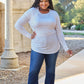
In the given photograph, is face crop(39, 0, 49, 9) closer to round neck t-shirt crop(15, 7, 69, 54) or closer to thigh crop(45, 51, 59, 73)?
round neck t-shirt crop(15, 7, 69, 54)

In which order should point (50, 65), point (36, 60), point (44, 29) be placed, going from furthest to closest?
point (50, 65) → point (36, 60) → point (44, 29)

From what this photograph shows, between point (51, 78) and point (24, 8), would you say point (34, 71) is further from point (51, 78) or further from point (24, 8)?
point (24, 8)

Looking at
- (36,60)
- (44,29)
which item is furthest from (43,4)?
(36,60)

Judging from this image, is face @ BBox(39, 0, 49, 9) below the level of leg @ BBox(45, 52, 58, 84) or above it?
above

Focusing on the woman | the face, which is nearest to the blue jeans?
the woman

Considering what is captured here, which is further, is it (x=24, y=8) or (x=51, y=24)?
(x=24, y=8)

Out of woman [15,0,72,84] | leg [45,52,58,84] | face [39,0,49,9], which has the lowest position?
leg [45,52,58,84]

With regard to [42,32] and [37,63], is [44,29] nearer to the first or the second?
[42,32]

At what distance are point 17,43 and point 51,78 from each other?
780 centimetres

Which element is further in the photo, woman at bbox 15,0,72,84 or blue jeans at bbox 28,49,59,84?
blue jeans at bbox 28,49,59,84

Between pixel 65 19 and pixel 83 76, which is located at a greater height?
pixel 83 76

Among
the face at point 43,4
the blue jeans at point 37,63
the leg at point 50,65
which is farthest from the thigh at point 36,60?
the face at point 43,4

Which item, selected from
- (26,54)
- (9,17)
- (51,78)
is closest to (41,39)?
(51,78)

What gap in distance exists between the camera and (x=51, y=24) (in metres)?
3.76
